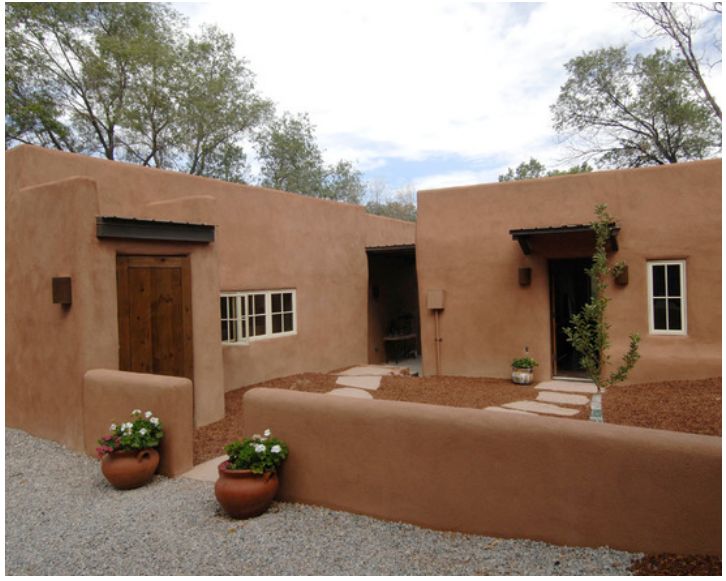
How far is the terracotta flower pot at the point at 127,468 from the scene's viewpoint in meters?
5.07

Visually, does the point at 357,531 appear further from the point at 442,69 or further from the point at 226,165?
the point at 226,165

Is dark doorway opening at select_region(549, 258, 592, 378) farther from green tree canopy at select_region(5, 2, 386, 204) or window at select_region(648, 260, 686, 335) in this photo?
green tree canopy at select_region(5, 2, 386, 204)

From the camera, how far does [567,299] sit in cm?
1215

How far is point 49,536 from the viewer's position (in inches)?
164

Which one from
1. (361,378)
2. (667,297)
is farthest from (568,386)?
(361,378)

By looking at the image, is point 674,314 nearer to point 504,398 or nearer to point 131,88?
point 504,398

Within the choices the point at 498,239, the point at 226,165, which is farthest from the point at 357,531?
the point at 226,165

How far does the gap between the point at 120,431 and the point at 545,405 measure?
579cm

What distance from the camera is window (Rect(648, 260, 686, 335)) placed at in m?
8.84

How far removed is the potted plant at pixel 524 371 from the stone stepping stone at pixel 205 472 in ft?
19.2

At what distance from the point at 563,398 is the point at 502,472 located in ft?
16.7

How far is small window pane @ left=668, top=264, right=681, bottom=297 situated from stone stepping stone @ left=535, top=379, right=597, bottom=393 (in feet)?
6.83

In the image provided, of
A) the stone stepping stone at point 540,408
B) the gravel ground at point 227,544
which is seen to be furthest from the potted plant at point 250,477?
the stone stepping stone at point 540,408

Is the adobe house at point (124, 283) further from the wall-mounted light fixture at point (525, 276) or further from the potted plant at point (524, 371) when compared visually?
the wall-mounted light fixture at point (525, 276)
